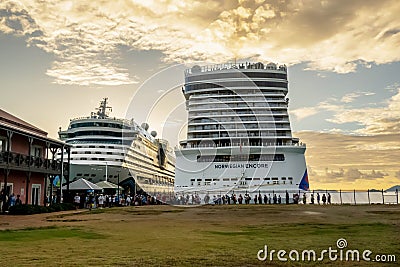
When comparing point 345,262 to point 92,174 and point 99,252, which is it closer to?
point 99,252

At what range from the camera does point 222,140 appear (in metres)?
48.7

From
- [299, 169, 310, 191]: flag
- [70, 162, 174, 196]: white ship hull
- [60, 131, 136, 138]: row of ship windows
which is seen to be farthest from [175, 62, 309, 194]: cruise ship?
[60, 131, 136, 138]: row of ship windows

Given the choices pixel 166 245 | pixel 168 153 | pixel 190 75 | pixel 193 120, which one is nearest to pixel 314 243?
pixel 166 245

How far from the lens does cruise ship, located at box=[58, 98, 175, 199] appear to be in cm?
5688

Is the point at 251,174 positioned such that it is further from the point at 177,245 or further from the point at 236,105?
the point at 177,245

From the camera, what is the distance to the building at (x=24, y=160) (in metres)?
26.7

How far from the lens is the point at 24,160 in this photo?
29.0m

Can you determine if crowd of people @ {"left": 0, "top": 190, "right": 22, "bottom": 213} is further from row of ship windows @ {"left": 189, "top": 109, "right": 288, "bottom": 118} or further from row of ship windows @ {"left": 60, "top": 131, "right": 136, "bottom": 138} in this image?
row of ship windows @ {"left": 60, "top": 131, "right": 136, "bottom": 138}

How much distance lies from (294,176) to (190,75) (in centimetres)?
2023

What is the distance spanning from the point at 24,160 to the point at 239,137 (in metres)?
25.5

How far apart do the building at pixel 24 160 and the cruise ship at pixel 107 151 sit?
66.2ft
